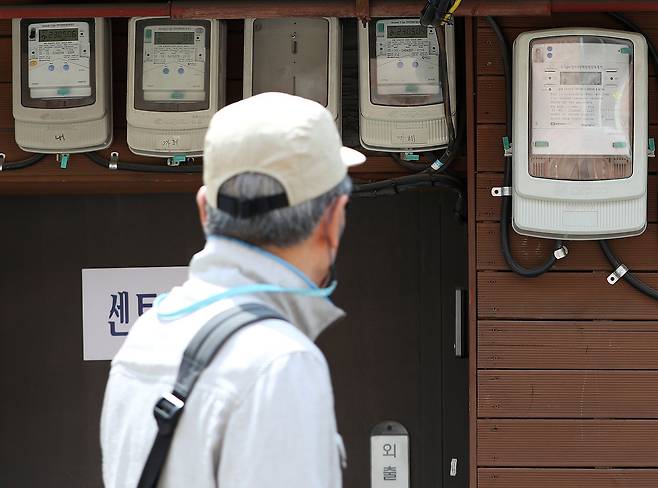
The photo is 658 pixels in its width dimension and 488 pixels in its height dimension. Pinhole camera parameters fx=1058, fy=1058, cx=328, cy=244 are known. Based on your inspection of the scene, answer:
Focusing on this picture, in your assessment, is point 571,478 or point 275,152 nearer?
point 275,152

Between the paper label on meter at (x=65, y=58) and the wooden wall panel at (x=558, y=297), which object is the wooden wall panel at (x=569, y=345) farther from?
the paper label on meter at (x=65, y=58)

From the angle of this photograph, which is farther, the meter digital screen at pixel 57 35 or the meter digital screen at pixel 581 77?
the meter digital screen at pixel 57 35

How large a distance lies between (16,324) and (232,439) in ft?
12.1

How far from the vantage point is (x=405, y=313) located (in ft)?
16.0

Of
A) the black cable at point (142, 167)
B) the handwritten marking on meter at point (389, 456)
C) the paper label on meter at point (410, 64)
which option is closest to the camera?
the paper label on meter at point (410, 64)

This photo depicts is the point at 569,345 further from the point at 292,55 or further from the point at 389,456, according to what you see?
the point at 292,55

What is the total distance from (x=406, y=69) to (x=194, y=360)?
2880 millimetres

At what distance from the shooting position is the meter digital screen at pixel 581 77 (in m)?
4.04

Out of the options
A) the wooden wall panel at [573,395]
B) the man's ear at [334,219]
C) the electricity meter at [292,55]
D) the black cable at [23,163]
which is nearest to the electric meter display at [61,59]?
the black cable at [23,163]

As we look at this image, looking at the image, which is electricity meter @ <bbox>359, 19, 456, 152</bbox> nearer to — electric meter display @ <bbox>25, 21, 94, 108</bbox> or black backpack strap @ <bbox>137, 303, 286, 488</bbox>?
electric meter display @ <bbox>25, 21, 94, 108</bbox>

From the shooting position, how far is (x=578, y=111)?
13.2ft

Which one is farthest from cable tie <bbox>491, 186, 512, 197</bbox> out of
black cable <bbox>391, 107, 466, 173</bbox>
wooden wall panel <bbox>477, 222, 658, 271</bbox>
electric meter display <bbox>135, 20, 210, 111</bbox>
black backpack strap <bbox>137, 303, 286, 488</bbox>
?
black backpack strap <bbox>137, 303, 286, 488</bbox>

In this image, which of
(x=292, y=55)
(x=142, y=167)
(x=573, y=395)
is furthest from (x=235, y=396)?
(x=142, y=167)

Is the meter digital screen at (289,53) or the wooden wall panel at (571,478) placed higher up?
the meter digital screen at (289,53)
